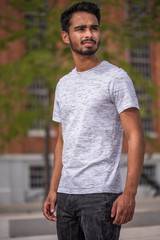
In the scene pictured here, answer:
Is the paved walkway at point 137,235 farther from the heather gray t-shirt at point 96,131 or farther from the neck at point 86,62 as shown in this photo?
the neck at point 86,62

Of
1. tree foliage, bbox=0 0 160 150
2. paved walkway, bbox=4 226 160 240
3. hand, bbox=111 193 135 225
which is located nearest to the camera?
hand, bbox=111 193 135 225

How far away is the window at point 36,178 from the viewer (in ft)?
78.3

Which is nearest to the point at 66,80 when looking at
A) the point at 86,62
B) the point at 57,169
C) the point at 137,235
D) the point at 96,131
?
the point at 86,62

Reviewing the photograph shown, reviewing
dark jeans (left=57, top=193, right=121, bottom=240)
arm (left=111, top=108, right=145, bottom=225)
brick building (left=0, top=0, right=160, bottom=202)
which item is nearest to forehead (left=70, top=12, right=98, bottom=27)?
arm (left=111, top=108, right=145, bottom=225)

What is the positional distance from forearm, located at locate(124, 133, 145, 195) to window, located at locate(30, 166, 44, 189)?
22199mm

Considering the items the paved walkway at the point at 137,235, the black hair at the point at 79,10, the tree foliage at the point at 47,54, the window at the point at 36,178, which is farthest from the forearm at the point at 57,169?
the window at the point at 36,178

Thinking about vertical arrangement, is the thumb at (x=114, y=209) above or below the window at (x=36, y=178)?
above

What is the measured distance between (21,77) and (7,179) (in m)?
11.9

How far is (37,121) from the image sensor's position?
12977 mm

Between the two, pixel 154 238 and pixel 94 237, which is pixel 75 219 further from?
pixel 154 238

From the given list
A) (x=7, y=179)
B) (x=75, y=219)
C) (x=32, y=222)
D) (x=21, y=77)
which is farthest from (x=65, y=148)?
(x=7, y=179)

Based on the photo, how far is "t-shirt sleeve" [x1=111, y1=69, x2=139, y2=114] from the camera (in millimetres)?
2168

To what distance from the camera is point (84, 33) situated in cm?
234

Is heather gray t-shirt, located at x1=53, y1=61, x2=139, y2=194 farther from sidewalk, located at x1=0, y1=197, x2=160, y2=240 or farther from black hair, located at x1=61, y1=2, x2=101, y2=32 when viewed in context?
sidewalk, located at x1=0, y1=197, x2=160, y2=240
